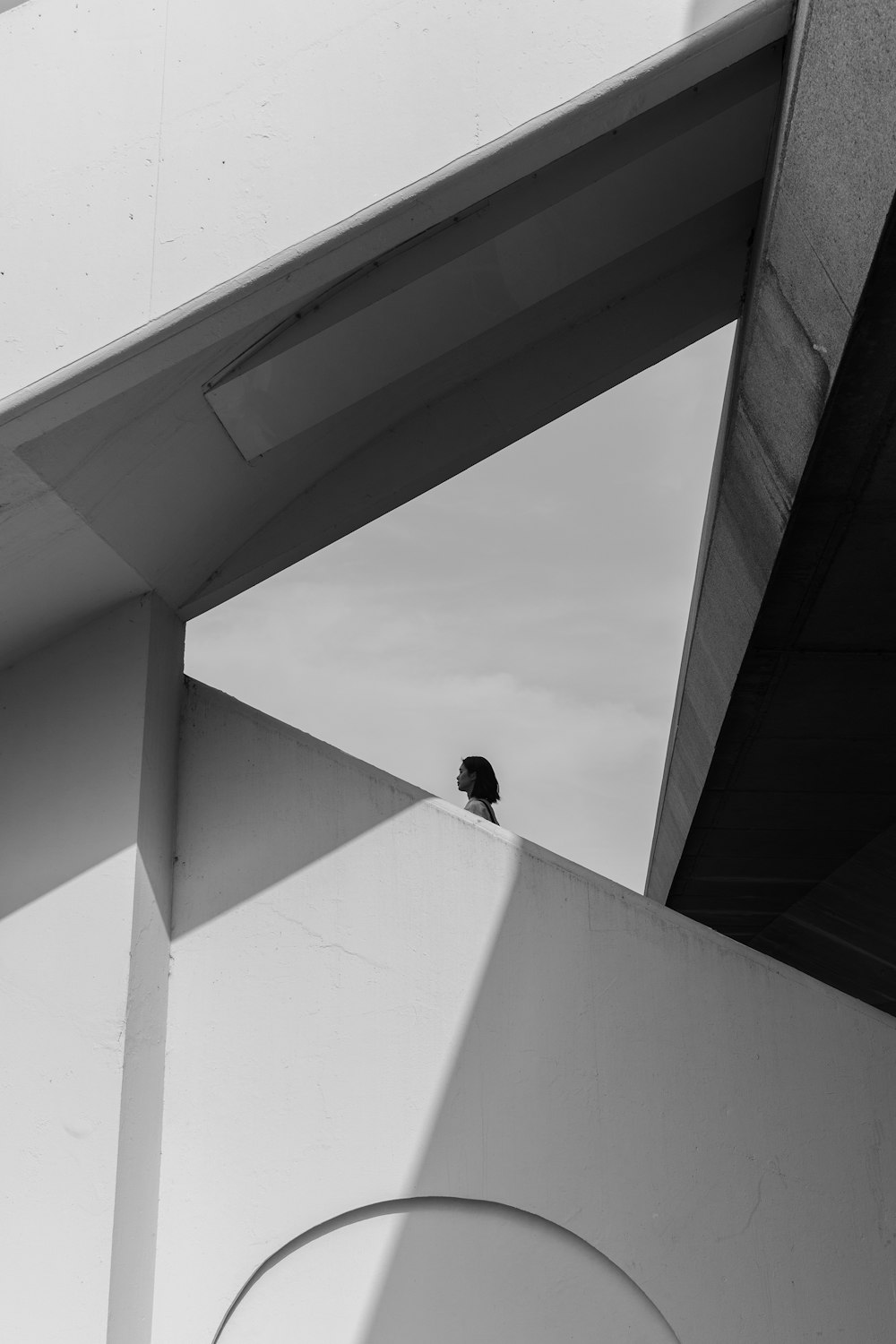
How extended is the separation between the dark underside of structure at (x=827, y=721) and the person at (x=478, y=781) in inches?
52.0

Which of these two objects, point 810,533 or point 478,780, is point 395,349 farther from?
point 478,780

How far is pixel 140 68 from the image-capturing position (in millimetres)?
3480

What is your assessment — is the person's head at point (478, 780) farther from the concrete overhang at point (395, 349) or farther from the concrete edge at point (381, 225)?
the concrete edge at point (381, 225)

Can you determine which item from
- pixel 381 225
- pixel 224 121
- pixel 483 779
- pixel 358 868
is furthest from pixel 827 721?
pixel 224 121

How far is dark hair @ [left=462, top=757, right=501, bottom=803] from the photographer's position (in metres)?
5.67

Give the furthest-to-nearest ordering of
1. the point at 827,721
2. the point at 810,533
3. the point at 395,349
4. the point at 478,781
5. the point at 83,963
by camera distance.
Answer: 1. the point at 827,721
2. the point at 478,781
3. the point at 395,349
4. the point at 810,533
5. the point at 83,963

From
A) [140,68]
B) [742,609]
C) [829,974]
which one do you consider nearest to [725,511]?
[742,609]

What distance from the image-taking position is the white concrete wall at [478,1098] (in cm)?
410

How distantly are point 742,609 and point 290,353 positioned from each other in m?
2.31

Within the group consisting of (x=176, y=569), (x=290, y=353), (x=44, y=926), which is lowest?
(x=44, y=926)

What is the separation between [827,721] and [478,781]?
199 centimetres

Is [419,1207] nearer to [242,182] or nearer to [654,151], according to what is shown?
[242,182]

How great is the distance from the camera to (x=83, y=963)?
161 inches

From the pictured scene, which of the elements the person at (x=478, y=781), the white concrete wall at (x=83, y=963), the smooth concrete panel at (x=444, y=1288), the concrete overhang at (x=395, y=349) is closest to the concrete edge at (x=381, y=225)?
the concrete overhang at (x=395, y=349)
